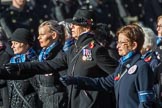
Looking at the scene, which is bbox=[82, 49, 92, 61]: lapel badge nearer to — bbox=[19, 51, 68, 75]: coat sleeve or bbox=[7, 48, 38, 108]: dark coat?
bbox=[19, 51, 68, 75]: coat sleeve

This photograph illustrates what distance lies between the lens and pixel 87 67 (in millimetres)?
7367

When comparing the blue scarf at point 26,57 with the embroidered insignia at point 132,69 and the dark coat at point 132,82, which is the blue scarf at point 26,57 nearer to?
the dark coat at point 132,82

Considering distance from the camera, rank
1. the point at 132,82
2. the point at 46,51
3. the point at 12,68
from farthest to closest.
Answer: the point at 46,51 < the point at 12,68 < the point at 132,82

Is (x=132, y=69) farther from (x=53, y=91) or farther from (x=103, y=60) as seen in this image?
(x=53, y=91)

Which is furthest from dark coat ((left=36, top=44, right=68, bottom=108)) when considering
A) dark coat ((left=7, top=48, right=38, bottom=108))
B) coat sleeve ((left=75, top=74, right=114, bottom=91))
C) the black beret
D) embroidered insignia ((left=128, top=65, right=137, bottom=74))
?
embroidered insignia ((left=128, top=65, right=137, bottom=74))

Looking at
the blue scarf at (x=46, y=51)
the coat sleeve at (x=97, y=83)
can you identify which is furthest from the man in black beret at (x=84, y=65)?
the blue scarf at (x=46, y=51)

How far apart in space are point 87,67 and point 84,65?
38mm

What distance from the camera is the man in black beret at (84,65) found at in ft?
24.2

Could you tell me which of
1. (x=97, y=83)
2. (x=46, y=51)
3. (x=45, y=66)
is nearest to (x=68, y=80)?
(x=97, y=83)

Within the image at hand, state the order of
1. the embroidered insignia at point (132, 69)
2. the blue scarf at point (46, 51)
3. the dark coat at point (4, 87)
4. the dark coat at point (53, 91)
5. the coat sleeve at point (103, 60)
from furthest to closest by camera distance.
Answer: the dark coat at point (4, 87) → the blue scarf at point (46, 51) → the dark coat at point (53, 91) → the coat sleeve at point (103, 60) → the embroidered insignia at point (132, 69)

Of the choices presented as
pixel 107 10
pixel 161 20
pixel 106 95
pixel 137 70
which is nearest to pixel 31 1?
pixel 107 10

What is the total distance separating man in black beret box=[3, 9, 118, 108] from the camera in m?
7.37

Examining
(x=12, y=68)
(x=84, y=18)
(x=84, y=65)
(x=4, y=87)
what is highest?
(x=84, y=18)

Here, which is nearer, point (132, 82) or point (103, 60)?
point (132, 82)
